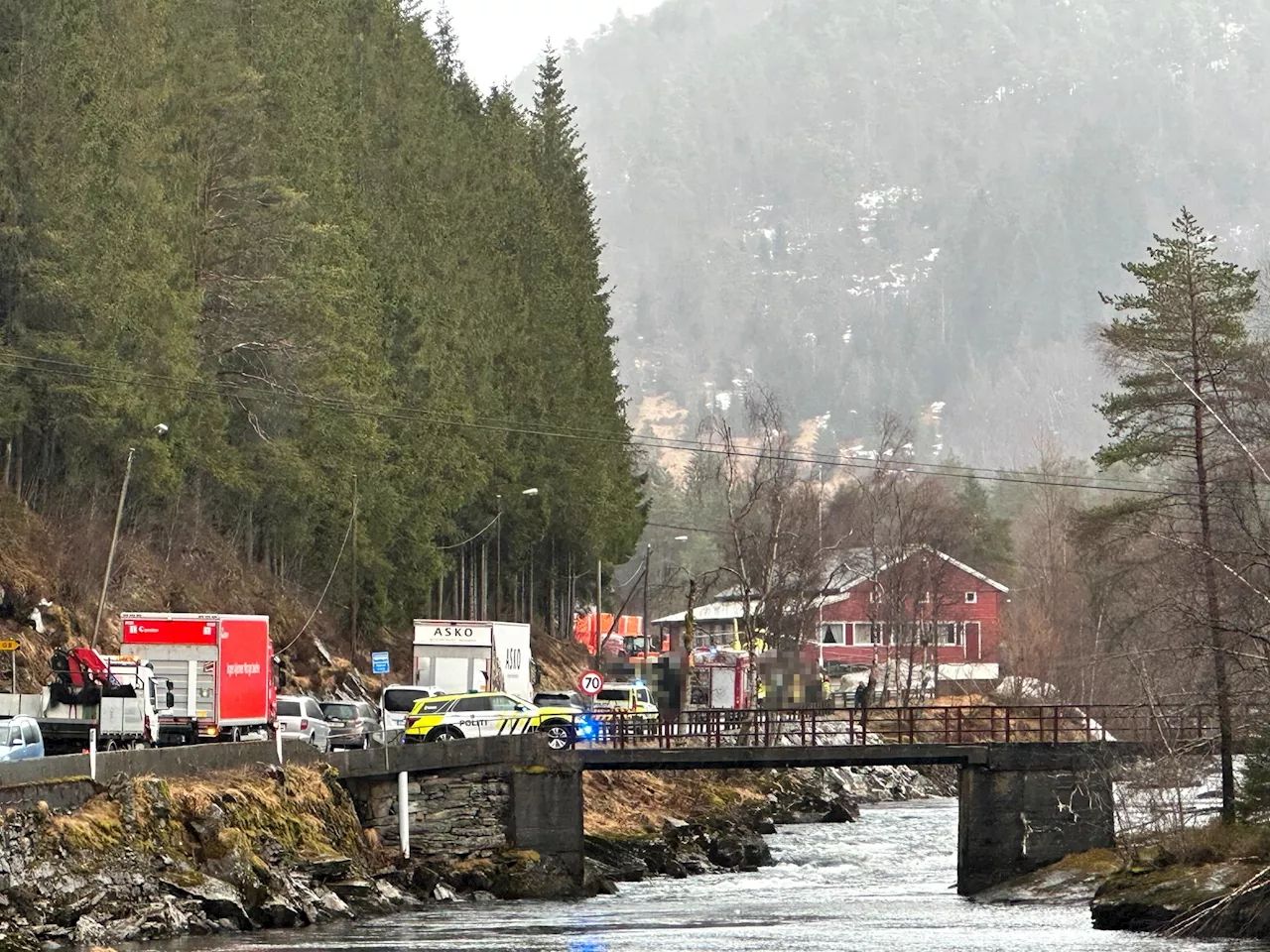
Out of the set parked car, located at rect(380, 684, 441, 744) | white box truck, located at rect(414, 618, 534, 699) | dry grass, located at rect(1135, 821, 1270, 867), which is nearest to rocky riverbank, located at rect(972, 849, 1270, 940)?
dry grass, located at rect(1135, 821, 1270, 867)

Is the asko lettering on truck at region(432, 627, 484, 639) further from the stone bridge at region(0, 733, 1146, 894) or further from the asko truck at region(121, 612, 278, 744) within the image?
the asko truck at region(121, 612, 278, 744)

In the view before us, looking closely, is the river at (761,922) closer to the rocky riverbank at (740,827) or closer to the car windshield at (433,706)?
the rocky riverbank at (740,827)

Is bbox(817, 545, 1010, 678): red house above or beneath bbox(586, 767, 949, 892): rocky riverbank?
above

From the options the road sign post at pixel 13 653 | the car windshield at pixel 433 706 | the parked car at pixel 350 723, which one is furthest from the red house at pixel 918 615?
the road sign post at pixel 13 653

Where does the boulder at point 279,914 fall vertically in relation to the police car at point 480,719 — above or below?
below

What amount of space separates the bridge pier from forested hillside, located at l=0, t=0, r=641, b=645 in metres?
21.4

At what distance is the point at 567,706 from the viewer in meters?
62.2

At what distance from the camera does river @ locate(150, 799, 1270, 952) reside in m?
34.9

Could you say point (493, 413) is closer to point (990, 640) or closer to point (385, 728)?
point (385, 728)

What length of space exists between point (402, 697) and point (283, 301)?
38.7ft

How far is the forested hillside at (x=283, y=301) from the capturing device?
5153 cm

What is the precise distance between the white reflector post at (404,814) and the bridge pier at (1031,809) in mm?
12507

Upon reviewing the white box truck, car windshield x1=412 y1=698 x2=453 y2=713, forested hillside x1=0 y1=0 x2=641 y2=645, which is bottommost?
car windshield x1=412 y1=698 x2=453 y2=713

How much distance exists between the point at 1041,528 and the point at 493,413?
65.7 meters
